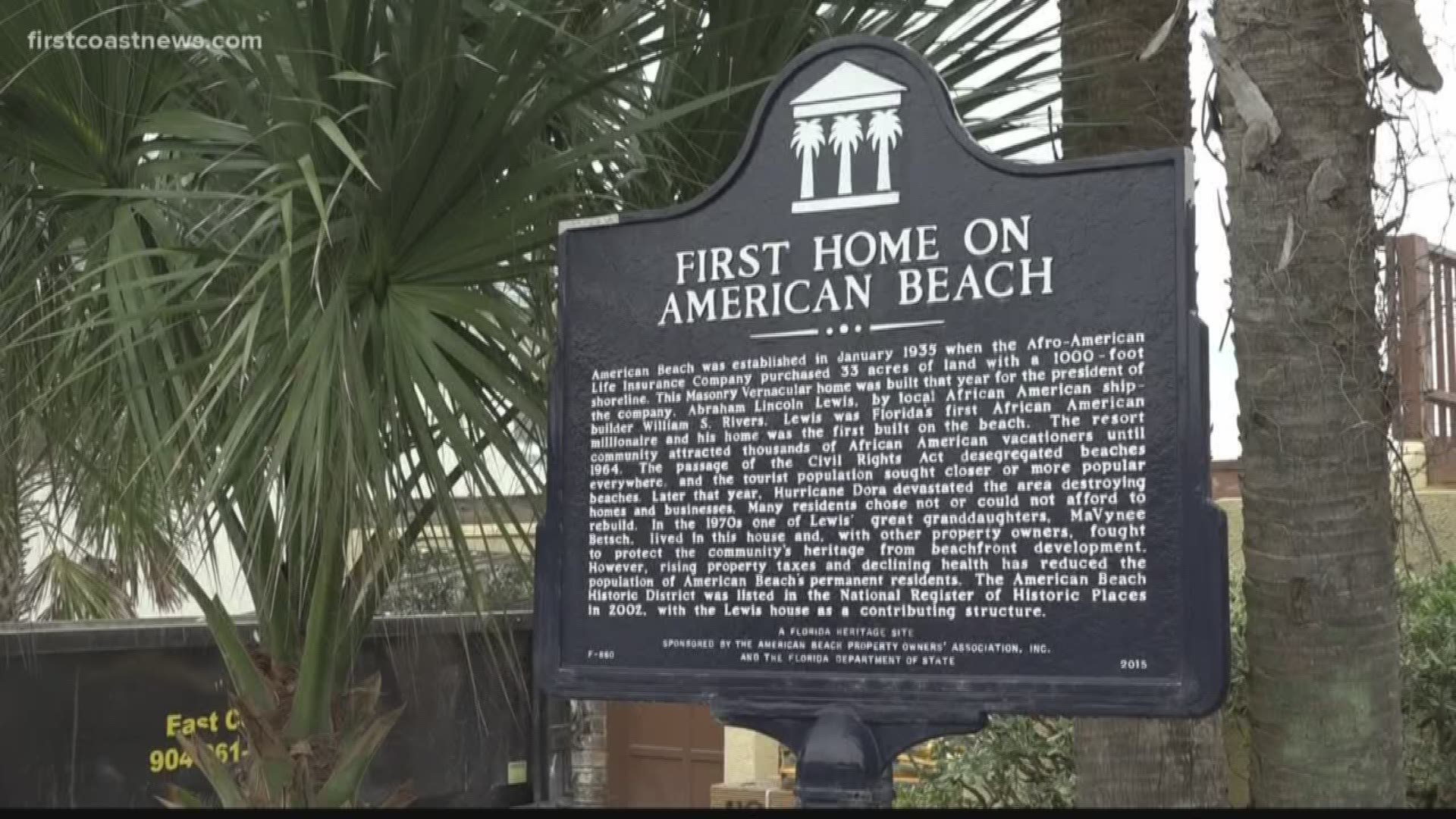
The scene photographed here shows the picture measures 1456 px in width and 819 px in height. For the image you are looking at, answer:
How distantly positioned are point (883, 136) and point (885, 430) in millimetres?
718

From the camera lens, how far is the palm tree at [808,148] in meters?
4.36

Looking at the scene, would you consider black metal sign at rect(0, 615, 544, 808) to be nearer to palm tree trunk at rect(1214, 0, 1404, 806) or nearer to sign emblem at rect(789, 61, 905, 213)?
sign emblem at rect(789, 61, 905, 213)

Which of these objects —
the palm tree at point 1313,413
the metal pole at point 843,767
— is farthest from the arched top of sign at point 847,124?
the metal pole at point 843,767

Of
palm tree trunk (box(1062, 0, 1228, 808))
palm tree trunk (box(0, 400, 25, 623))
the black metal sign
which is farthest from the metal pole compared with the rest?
palm tree trunk (box(0, 400, 25, 623))

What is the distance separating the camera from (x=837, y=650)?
4.12m

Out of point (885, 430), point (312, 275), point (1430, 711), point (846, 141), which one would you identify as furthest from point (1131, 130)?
point (312, 275)

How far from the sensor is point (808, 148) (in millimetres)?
4375

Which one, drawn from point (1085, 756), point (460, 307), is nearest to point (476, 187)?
point (460, 307)

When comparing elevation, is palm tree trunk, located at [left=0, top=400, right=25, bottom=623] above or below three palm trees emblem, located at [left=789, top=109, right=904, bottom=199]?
below

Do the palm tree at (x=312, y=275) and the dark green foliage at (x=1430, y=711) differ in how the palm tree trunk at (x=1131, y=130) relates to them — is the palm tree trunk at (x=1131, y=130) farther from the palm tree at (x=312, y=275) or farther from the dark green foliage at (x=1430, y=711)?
the palm tree at (x=312, y=275)

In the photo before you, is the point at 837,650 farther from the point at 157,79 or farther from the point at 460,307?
the point at 157,79

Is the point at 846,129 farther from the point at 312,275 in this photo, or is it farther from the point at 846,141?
the point at 312,275

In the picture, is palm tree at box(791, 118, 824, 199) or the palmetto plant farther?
the palmetto plant

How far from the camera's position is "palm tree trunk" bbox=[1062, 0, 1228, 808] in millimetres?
5641
